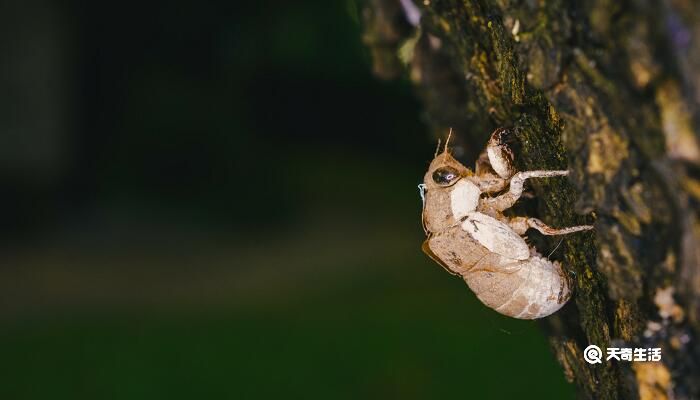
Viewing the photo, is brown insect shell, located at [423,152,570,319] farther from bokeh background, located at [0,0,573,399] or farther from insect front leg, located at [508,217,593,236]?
bokeh background, located at [0,0,573,399]

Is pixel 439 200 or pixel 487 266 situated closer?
pixel 487 266

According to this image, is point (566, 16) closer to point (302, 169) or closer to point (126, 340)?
point (126, 340)

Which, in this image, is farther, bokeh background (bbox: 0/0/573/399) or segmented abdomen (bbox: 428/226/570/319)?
bokeh background (bbox: 0/0/573/399)

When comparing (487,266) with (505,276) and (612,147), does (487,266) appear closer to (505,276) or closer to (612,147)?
(505,276)

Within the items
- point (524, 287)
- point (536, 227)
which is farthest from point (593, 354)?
point (536, 227)

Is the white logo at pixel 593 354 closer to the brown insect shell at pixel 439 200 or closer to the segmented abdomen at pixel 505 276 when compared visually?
the segmented abdomen at pixel 505 276

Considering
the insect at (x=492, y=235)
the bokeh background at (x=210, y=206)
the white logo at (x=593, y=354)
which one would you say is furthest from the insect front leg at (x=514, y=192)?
the bokeh background at (x=210, y=206)

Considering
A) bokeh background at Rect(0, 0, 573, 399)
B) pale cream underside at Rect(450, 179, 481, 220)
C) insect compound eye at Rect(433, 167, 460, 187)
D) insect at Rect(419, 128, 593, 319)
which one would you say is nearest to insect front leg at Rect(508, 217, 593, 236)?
insect at Rect(419, 128, 593, 319)
